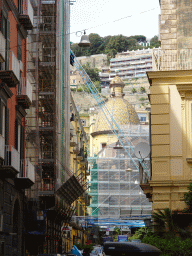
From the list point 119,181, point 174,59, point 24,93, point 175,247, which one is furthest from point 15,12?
point 119,181

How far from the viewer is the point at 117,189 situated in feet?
214

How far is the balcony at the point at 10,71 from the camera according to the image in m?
21.1

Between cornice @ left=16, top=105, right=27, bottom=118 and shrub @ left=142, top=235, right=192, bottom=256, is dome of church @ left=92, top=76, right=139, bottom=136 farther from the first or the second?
shrub @ left=142, top=235, right=192, bottom=256

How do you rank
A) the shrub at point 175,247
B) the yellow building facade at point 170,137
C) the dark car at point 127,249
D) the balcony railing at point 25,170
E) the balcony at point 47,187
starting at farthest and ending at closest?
the balcony at point 47,187, the balcony railing at point 25,170, the yellow building facade at point 170,137, the shrub at point 175,247, the dark car at point 127,249

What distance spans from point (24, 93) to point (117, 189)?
41.0 m

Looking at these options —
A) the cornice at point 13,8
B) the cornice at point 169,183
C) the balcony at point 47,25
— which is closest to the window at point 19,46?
the cornice at point 13,8

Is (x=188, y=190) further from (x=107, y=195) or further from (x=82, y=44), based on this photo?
(x=107, y=195)

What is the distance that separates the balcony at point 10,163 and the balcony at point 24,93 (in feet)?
8.99

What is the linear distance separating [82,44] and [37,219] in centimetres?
898

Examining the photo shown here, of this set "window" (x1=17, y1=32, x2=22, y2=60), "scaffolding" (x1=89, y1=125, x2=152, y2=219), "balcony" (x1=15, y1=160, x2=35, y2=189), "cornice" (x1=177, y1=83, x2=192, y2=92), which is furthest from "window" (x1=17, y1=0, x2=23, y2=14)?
"scaffolding" (x1=89, y1=125, x2=152, y2=219)

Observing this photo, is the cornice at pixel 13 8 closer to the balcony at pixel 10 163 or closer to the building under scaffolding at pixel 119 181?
the balcony at pixel 10 163

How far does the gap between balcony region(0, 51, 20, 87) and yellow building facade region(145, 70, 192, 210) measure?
4847mm

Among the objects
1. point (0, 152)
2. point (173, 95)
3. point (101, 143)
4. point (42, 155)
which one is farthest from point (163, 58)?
point (101, 143)

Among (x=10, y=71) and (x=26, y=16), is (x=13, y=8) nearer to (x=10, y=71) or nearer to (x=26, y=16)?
(x=26, y=16)
